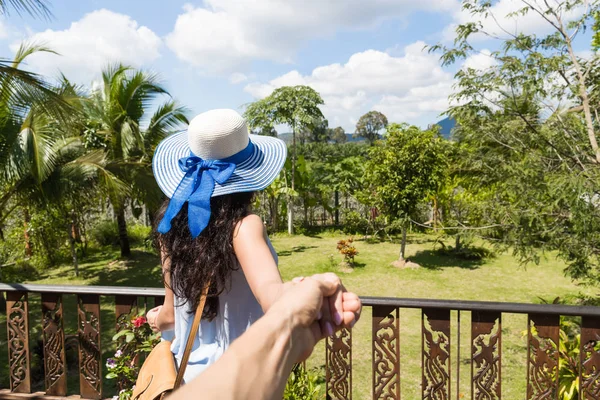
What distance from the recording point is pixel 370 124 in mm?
47938

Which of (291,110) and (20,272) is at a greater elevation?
(291,110)

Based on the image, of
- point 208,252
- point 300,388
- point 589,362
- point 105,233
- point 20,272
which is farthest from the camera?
point 105,233

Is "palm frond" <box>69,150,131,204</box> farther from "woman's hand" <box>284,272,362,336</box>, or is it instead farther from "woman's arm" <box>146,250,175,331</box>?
"woman's hand" <box>284,272,362,336</box>

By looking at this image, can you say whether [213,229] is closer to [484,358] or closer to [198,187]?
[198,187]

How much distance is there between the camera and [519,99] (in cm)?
437

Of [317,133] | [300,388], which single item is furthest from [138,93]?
[317,133]

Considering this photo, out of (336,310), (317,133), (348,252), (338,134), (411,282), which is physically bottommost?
(411,282)

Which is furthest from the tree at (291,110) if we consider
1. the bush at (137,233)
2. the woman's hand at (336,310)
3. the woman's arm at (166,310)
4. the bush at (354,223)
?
the woman's hand at (336,310)

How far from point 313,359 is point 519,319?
413 cm

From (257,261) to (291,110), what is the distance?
16.1 m

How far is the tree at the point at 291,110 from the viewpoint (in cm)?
1655

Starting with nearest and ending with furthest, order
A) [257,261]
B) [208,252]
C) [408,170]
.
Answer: [257,261] < [208,252] < [408,170]

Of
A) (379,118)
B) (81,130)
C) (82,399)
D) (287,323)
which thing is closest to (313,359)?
(82,399)

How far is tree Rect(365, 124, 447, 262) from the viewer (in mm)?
11352
